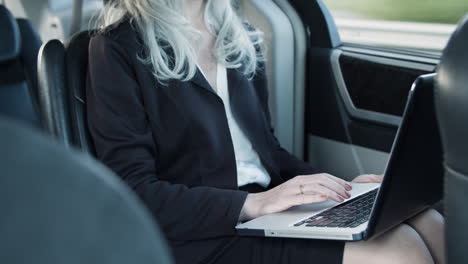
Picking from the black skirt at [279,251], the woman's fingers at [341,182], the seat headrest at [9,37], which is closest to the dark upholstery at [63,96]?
the black skirt at [279,251]

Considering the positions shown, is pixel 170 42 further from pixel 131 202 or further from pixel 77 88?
pixel 131 202

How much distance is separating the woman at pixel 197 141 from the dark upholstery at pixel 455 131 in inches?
16.2

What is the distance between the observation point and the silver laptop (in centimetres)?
104

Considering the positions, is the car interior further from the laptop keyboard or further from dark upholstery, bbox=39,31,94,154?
the laptop keyboard

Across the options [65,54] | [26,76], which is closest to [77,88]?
[65,54]

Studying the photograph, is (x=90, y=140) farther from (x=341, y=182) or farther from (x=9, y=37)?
(x=9, y=37)

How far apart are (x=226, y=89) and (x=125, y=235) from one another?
1.03m

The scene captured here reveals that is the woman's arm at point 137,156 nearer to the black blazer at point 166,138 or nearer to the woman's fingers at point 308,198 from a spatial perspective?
the black blazer at point 166,138

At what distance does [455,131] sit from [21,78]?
2367mm

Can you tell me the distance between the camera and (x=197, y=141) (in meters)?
1.51

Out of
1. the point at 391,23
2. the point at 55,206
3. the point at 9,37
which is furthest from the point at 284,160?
the point at 9,37

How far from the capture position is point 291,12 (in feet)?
7.19

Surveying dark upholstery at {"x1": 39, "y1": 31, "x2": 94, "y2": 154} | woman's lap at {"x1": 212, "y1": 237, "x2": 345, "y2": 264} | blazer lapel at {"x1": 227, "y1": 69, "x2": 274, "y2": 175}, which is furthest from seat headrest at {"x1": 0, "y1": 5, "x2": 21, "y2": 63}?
woman's lap at {"x1": 212, "y1": 237, "x2": 345, "y2": 264}

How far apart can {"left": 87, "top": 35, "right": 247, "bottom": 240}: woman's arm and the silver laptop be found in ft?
0.25
